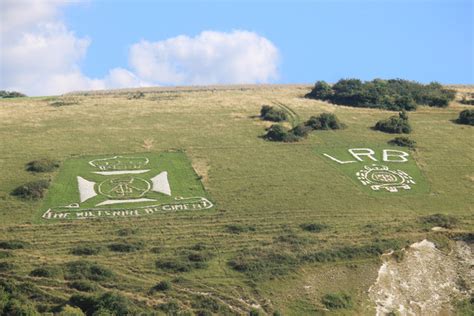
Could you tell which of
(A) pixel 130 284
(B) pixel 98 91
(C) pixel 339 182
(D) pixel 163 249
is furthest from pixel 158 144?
(B) pixel 98 91

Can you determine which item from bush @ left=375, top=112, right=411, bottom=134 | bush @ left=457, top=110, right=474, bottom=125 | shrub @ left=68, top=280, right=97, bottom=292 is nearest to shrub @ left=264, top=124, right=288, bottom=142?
bush @ left=375, top=112, right=411, bottom=134

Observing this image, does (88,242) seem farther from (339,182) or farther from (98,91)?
(98,91)

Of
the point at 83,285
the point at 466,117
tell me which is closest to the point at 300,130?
the point at 466,117

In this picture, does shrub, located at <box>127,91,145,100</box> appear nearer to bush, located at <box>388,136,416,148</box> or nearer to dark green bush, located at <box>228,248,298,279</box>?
bush, located at <box>388,136,416,148</box>

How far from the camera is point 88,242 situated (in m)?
58.3

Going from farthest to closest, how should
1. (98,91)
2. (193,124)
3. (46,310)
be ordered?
(98,91)
(193,124)
(46,310)

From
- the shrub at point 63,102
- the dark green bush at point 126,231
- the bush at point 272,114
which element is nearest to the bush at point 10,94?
the shrub at point 63,102

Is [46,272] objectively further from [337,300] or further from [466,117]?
[466,117]

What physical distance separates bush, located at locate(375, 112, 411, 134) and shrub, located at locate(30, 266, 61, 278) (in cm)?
6279

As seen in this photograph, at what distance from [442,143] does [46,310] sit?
219 feet

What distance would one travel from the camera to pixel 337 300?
164ft

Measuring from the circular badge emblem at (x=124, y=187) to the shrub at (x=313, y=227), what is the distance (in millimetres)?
19339

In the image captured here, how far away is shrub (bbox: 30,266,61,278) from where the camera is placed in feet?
164

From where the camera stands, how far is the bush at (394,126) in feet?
321
